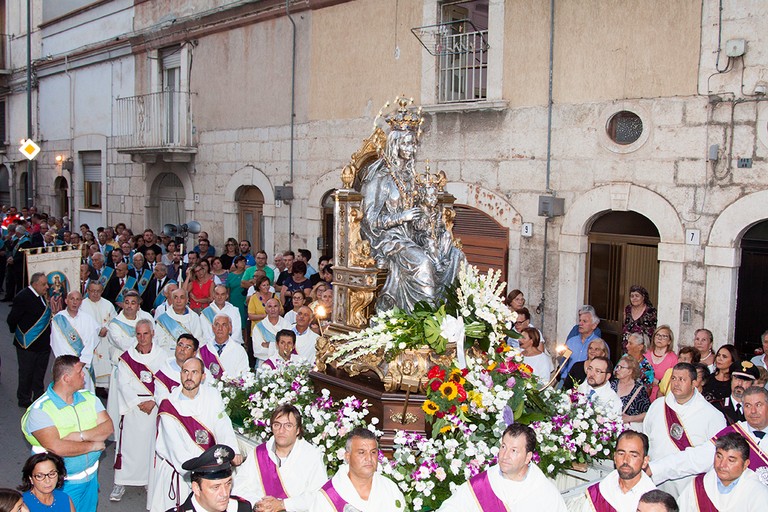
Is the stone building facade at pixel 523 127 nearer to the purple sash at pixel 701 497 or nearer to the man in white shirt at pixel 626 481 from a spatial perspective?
the purple sash at pixel 701 497

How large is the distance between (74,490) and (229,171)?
473 inches

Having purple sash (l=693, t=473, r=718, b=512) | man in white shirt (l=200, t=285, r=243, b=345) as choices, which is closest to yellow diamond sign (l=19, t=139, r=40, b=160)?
man in white shirt (l=200, t=285, r=243, b=345)

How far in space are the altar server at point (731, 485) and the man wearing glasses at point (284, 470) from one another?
2512 mm

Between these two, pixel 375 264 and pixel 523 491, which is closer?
pixel 523 491

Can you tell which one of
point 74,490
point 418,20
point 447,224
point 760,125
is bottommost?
point 74,490

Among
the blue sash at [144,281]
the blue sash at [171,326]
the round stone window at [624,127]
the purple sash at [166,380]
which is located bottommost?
the purple sash at [166,380]

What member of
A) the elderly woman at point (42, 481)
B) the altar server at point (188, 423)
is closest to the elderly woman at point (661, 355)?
the altar server at point (188, 423)

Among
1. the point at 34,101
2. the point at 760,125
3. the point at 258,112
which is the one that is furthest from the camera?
the point at 34,101

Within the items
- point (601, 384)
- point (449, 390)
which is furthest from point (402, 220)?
point (601, 384)

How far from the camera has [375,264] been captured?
7.81 meters

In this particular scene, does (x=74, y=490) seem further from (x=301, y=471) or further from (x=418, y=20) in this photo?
(x=418, y=20)

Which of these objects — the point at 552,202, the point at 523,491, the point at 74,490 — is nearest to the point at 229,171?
the point at 552,202

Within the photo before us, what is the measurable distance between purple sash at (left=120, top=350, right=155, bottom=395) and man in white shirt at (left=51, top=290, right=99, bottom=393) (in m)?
1.93

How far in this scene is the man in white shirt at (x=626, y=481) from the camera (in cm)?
506
